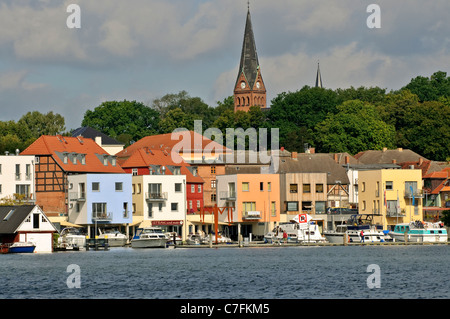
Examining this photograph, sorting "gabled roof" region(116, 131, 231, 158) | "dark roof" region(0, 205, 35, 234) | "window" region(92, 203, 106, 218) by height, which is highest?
"gabled roof" region(116, 131, 231, 158)

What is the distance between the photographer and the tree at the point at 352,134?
168 meters

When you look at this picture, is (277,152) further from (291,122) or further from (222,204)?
(291,122)

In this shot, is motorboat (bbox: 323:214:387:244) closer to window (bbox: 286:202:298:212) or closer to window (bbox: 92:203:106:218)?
window (bbox: 286:202:298:212)

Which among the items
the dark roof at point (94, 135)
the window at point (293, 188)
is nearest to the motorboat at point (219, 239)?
the window at point (293, 188)

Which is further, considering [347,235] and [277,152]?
[277,152]

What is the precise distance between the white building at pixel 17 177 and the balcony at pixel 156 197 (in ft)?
44.8

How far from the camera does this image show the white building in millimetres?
121062

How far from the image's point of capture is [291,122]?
186 metres

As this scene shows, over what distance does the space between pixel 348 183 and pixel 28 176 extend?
145ft

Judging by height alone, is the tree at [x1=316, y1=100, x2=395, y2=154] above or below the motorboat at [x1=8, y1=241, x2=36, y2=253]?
above

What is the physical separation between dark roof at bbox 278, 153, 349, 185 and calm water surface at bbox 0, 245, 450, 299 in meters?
33.2

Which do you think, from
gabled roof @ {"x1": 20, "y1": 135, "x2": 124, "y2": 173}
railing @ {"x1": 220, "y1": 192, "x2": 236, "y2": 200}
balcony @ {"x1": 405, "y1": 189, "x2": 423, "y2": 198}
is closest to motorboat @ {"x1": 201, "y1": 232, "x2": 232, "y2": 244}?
railing @ {"x1": 220, "y1": 192, "x2": 236, "y2": 200}
